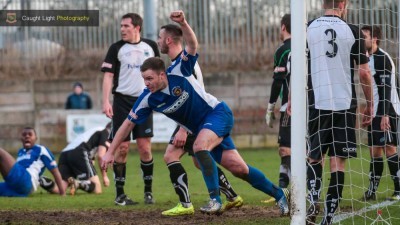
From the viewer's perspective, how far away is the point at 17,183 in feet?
43.4

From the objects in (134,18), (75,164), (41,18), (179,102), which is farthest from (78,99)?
(179,102)

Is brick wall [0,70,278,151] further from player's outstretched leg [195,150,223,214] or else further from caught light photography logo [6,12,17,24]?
player's outstretched leg [195,150,223,214]

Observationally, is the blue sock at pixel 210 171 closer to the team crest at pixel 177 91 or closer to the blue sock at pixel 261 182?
the blue sock at pixel 261 182

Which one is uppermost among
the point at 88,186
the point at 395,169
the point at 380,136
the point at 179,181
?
the point at 380,136

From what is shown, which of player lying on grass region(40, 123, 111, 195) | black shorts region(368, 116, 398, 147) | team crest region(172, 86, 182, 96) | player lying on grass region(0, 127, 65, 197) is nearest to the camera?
team crest region(172, 86, 182, 96)

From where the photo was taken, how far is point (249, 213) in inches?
386

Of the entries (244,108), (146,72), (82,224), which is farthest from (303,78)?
(244,108)

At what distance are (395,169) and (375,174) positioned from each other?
1.44 feet

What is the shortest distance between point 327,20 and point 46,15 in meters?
6.68

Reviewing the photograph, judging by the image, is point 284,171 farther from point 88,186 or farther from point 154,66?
point 88,186

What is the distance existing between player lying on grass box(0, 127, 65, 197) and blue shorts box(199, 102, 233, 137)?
4026 mm

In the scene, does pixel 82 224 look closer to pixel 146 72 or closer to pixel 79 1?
pixel 146 72

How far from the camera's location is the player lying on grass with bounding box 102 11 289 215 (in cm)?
917

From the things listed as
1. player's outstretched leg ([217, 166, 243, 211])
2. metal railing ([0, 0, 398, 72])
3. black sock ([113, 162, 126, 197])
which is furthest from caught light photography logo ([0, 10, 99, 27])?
metal railing ([0, 0, 398, 72])
